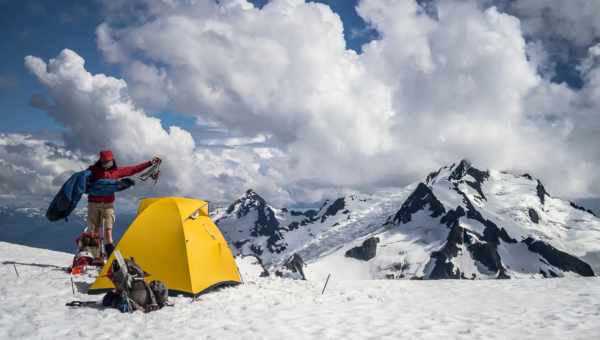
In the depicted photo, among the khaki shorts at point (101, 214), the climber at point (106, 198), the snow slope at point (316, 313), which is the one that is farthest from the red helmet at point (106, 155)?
the snow slope at point (316, 313)

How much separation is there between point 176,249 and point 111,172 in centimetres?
551

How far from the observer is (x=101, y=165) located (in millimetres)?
18016

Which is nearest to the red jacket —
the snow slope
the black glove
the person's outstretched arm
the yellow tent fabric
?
the person's outstretched arm

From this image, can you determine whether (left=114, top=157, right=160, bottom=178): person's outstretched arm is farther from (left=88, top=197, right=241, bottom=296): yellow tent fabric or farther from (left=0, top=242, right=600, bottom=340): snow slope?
(left=0, top=242, right=600, bottom=340): snow slope

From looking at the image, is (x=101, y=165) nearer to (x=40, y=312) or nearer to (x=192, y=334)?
(x=40, y=312)

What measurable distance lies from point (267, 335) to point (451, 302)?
9456 mm

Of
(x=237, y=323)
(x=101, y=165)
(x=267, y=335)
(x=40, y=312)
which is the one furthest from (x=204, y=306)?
(x=101, y=165)

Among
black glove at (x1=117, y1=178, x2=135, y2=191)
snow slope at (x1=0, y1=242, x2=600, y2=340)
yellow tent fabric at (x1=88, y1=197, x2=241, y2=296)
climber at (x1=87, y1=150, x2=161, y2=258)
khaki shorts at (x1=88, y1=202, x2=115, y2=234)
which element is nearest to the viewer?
snow slope at (x1=0, y1=242, x2=600, y2=340)

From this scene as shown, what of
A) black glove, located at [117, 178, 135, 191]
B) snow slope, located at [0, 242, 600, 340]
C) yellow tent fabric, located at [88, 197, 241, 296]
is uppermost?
black glove, located at [117, 178, 135, 191]

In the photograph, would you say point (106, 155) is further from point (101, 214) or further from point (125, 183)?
point (101, 214)

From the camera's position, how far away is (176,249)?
53.3 ft

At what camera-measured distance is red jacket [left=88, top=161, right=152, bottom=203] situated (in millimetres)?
18000

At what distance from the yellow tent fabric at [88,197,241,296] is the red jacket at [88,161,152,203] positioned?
67.2 inches

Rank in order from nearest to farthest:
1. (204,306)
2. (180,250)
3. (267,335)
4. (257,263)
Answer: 1. (267,335)
2. (204,306)
3. (180,250)
4. (257,263)
